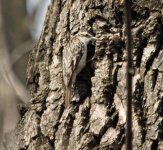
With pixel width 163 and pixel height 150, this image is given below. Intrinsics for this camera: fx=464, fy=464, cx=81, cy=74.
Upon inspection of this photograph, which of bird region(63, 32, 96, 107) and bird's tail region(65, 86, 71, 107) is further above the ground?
bird region(63, 32, 96, 107)

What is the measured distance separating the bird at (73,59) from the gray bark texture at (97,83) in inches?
1.1

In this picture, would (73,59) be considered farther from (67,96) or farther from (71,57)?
(67,96)

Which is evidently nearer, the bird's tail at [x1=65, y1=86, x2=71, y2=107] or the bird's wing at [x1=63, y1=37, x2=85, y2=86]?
the bird's tail at [x1=65, y1=86, x2=71, y2=107]

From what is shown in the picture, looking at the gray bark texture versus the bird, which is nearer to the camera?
the gray bark texture

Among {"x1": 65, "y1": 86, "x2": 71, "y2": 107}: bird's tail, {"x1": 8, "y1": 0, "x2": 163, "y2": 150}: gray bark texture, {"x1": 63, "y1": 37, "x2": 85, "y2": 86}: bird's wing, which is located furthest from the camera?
{"x1": 63, "y1": 37, "x2": 85, "y2": 86}: bird's wing

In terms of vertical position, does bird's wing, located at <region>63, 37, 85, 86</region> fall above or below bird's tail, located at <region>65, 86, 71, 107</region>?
above

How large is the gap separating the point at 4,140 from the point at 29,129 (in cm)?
27

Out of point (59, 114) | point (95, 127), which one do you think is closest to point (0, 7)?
point (59, 114)

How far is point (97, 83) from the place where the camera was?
82.9 inches

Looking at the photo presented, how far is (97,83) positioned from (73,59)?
1.05 feet

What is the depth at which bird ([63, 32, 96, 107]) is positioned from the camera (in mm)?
2148

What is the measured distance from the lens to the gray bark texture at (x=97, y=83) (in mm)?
1956

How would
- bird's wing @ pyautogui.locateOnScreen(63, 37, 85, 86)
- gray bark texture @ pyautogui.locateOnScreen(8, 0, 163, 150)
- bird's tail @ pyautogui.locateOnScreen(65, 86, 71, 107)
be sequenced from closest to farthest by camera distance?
gray bark texture @ pyautogui.locateOnScreen(8, 0, 163, 150) → bird's tail @ pyautogui.locateOnScreen(65, 86, 71, 107) → bird's wing @ pyautogui.locateOnScreen(63, 37, 85, 86)

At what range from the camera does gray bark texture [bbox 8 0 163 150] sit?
1.96 m
